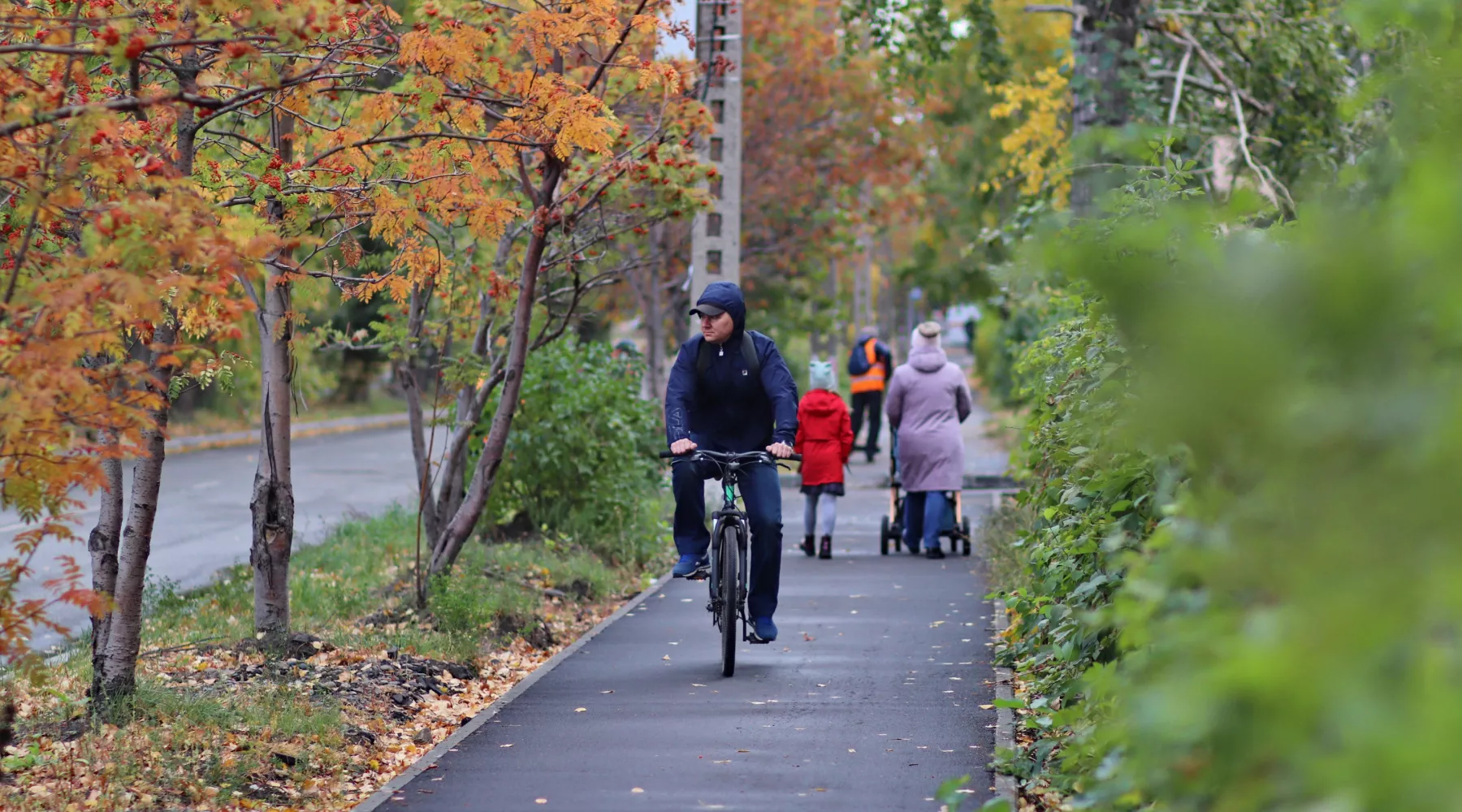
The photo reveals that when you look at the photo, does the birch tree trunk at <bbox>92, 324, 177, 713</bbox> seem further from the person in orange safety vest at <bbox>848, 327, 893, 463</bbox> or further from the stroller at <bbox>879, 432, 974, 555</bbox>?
the person in orange safety vest at <bbox>848, 327, 893, 463</bbox>

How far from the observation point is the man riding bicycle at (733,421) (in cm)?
873

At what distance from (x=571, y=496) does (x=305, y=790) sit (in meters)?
7.08

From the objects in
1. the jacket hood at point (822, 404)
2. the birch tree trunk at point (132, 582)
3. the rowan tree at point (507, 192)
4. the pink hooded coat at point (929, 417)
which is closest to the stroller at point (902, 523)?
the pink hooded coat at point (929, 417)

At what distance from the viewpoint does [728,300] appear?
879cm

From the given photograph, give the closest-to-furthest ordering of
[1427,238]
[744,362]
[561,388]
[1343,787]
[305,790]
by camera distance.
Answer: [1343,787] → [1427,238] → [305,790] → [744,362] → [561,388]

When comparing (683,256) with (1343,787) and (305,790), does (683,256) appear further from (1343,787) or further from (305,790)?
(1343,787)

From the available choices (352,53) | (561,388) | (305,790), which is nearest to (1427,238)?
(305,790)

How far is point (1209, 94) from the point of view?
53.3ft

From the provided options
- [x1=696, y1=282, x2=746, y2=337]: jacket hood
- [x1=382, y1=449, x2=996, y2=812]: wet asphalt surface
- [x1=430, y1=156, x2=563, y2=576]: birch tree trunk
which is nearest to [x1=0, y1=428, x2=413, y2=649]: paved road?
[x1=430, y1=156, x2=563, y2=576]: birch tree trunk

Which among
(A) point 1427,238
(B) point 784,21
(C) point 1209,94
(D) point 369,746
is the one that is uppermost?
(B) point 784,21

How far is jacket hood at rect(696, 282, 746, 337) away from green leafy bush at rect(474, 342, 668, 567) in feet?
13.8

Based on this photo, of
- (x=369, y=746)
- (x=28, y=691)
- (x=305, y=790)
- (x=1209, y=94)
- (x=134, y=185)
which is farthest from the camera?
(x=1209, y=94)

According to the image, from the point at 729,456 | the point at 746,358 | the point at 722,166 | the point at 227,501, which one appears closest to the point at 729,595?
the point at 729,456

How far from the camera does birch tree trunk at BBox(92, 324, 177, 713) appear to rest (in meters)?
6.66
